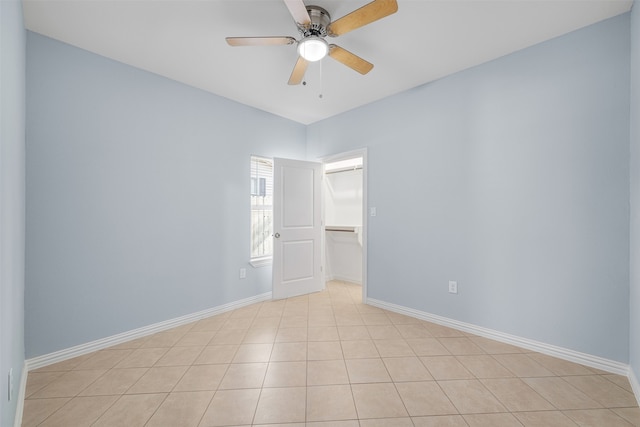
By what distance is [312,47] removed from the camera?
6.28 feet

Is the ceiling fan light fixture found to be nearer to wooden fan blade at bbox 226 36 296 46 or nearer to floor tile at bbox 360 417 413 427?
wooden fan blade at bbox 226 36 296 46

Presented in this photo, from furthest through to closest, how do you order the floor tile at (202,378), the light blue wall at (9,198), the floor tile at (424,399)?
the floor tile at (202,378) → the floor tile at (424,399) → the light blue wall at (9,198)

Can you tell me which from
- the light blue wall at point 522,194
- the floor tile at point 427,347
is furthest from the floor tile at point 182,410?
the light blue wall at point 522,194

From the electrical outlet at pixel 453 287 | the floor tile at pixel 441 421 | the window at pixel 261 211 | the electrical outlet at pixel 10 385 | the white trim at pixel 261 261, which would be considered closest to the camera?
the electrical outlet at pixel 10 385

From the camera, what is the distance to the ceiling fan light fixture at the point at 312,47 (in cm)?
187

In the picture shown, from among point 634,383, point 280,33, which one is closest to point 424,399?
point 634,383

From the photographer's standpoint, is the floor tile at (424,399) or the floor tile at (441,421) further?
the floor tile at (424,399)

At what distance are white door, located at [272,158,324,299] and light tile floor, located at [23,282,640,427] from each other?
1.11 m

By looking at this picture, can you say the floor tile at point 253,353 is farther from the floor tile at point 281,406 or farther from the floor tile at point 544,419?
the floor tile at point 544,419

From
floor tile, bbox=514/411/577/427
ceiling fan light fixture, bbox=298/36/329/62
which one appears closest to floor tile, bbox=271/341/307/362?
floor tile, bbox=514/411/577/427

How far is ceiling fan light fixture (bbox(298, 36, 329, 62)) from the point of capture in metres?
1.87

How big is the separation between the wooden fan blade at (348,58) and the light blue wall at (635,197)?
69.1 inches

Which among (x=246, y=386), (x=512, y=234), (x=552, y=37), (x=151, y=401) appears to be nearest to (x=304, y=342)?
(x=246, y=386)

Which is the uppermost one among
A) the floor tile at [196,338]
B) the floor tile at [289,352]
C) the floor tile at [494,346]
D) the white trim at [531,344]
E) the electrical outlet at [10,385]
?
the electrical outlet at [10,385]
